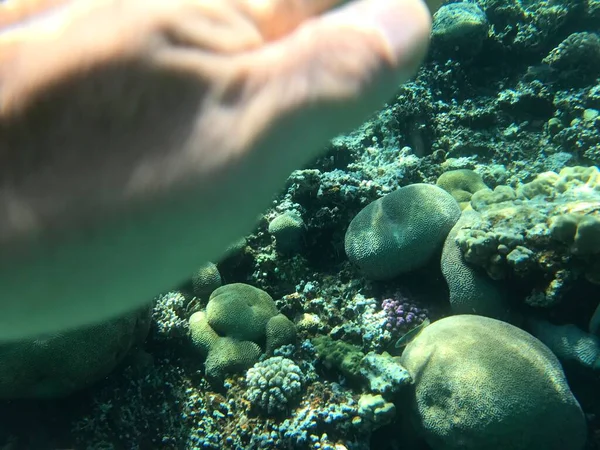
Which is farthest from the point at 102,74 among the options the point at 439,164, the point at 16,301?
the point at 439,164

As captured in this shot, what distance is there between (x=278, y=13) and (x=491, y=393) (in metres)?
3.56

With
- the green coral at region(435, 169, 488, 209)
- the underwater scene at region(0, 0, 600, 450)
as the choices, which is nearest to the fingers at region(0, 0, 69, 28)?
the underwater scene at region(0, 0, 600, 450)

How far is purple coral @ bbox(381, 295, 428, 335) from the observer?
4305 mm

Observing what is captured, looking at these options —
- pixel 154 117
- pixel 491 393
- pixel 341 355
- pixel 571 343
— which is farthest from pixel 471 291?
pixel 154 117

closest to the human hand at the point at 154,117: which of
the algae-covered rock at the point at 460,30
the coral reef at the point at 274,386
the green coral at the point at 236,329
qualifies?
the coral reef at the point at 274,386

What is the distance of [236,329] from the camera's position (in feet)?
14.7

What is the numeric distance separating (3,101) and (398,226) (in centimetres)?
442

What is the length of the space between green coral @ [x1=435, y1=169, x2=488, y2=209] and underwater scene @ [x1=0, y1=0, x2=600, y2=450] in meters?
0.02

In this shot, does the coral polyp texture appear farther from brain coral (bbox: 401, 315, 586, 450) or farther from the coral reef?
the coral reef

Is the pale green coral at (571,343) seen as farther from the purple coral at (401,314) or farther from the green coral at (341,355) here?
the green coral at (341,355)

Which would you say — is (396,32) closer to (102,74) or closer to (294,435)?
(102,74)

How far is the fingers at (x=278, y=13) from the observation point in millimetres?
737

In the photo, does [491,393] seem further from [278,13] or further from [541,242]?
[278,13]

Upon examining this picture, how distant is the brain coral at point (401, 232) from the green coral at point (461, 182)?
0.82m
